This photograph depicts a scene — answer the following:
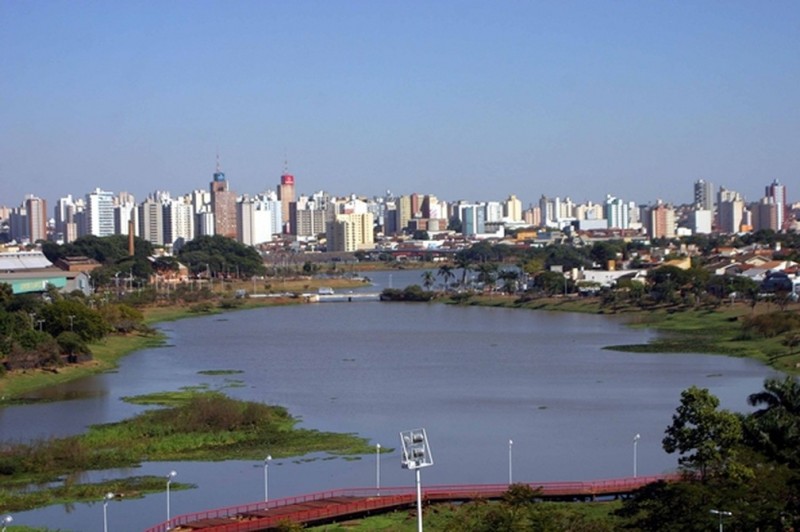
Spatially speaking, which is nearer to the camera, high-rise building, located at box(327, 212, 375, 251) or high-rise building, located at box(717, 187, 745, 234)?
high-rise building, located at box(327, 212, 375, 251)

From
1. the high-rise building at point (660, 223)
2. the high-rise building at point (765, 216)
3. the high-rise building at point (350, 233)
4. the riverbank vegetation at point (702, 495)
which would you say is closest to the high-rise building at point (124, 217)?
the high-rise building at point (350, 233)

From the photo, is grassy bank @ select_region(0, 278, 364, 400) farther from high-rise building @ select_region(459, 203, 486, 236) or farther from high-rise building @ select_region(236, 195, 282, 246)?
high-rise building @ select_region(459, 203, 486, 236)

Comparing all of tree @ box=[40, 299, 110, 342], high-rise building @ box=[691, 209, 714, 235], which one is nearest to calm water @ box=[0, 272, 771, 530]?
tree @ box=[40, 299, 110, 342]

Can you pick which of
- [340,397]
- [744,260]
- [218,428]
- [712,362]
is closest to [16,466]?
[218,428]

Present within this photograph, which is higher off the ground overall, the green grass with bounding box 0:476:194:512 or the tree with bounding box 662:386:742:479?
the tree with bounding box 662:386:742:479

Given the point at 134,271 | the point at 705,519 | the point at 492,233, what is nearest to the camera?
the point at 705,519

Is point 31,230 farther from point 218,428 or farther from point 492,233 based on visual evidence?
point 218,428
